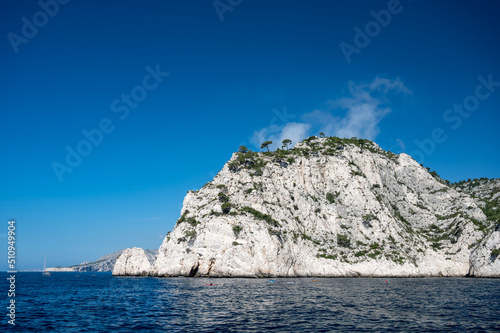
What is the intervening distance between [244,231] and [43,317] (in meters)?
70.1

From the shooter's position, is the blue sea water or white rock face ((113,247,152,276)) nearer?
the blue sea water

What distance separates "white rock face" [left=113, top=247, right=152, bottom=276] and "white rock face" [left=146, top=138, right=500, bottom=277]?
13.5 m

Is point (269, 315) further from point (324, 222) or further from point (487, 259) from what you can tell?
point (487, 259)

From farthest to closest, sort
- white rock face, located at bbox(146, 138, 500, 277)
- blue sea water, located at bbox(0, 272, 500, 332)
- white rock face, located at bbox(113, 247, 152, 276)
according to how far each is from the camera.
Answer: white rock face, located at bbox(113, 247, 152, 276)
white rock face, located at bbox(146, 138, 500, 277)
blue sea water, located at bbox(0, 272, 500, 332)

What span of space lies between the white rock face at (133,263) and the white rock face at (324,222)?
1354 centimetres

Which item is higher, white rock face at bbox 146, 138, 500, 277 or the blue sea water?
white rock face at bbox 146, 138, 500, 277

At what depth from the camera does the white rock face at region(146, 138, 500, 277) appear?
3915 inches

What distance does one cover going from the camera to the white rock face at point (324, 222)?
326ft

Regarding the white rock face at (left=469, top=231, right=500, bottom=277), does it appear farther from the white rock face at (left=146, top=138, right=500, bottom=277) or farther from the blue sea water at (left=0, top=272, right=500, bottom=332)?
the blue sea water at (left=0, top=272, right=500, bottom=332)

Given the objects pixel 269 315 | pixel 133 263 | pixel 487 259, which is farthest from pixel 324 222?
pixel 269 315

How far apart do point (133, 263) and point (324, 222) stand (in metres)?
72.4

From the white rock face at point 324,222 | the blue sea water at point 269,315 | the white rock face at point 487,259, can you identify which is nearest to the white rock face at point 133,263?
the white rock face at point 324,222

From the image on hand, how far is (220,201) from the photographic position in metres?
112

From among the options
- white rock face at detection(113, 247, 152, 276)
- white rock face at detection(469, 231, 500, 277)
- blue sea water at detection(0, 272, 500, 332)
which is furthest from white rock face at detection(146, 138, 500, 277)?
blue sea water at detection(0, 272, 500, 332)
